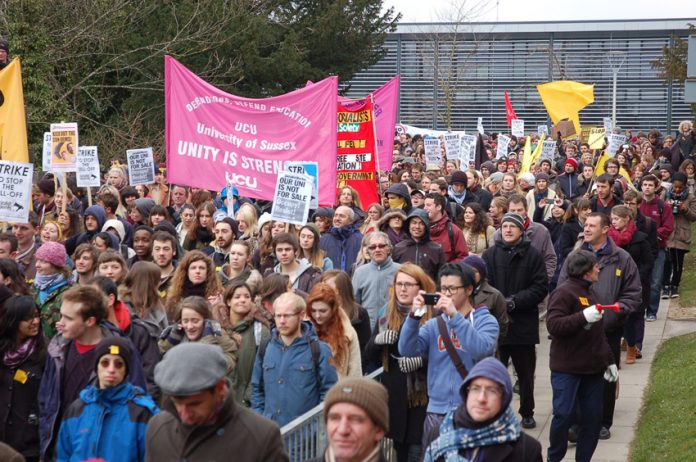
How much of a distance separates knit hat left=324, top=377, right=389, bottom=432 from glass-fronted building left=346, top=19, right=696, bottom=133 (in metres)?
47.9

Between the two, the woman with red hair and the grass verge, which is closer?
the woman with red hair

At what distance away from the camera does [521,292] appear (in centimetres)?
1035

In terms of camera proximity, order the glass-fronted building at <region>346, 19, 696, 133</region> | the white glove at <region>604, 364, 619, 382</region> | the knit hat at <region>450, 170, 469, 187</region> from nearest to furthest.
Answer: the white glove at <region>604, 364, 619, 382</region>
the knit hat at <region>450, 170, 469, 187</region>
the glass-fronted building at <region>346, 19, 696, 133</region>

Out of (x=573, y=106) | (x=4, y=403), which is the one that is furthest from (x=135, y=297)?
(x=573, y=106)

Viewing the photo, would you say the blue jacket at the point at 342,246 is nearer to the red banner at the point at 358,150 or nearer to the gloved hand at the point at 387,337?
the red banner at the point at 358,150

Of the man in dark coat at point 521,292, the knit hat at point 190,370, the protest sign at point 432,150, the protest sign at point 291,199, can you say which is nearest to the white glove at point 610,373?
the man in dark coat at point 521,292

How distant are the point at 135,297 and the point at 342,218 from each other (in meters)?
4.37

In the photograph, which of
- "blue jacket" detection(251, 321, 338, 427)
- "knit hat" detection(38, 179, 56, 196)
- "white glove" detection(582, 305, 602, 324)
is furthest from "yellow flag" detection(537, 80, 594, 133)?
"blue jacket" detection(251, 321, 338, 427)

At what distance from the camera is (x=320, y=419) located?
21.4 ft

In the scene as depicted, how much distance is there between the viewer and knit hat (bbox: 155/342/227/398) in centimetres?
417

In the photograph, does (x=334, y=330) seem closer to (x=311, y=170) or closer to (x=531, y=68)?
(x=311, y=170)

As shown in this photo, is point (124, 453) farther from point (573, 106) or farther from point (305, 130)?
point (573, 106)

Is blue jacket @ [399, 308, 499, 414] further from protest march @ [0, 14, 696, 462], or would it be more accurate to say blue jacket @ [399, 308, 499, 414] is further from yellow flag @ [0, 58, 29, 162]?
yellow flag @ [0, 58, 29, 162]

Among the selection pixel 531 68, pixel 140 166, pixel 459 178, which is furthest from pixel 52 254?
pixel 531 68
